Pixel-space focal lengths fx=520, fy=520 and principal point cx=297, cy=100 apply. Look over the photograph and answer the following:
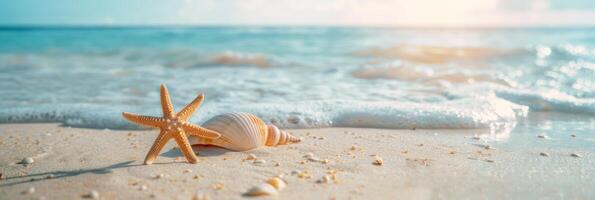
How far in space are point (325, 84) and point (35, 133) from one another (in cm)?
443

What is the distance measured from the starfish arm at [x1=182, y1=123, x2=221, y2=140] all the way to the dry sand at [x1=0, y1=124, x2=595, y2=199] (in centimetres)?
20

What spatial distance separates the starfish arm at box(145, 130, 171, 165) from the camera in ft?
10.9

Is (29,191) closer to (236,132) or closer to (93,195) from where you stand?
(93,195)

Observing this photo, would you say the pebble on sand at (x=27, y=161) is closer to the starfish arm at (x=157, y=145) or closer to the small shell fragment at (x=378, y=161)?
the starfish arm at (x=157, y=145)

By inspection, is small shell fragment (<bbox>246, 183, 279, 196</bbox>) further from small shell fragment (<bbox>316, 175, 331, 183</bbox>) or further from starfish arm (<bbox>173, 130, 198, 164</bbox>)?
starfish arm (<bbox>173, 130, 198, 164</bbox>)

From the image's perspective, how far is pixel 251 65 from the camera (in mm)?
12188

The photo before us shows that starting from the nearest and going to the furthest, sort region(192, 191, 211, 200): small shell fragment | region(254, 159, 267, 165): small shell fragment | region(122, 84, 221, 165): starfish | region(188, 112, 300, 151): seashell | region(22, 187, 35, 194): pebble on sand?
region(192, 191, 211, 200): small shell fragment → region(22, 187, 35, 194): pebble on sand → region(122, 84, 221, 165): starfish → region(254, 159, 267, 165): small shell fragment → region(188, 112, 300, 151): seashell

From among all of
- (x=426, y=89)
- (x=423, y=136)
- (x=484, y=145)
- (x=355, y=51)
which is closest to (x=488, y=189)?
(x=484, y=145)

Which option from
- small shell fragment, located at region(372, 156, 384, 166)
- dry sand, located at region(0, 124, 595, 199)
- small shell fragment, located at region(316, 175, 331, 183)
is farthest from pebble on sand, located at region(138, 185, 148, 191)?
small shell fragment, located at region(372, 156, 384, 166)

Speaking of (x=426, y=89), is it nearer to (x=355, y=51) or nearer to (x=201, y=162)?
(x=201, y=162)

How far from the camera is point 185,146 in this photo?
3.41 meters

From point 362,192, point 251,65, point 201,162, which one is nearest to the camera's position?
point 362,192

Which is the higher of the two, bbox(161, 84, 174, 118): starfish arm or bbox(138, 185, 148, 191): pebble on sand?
bbox(161, 84, 174, 118): starfish arm

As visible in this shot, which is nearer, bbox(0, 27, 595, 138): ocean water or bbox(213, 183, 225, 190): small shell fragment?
bbox(213, 183, 225, 190): small shell fragment
